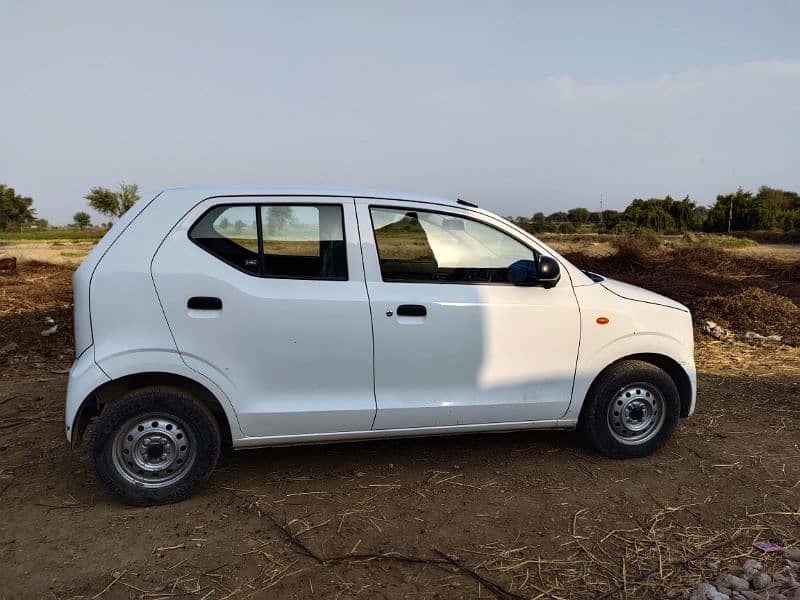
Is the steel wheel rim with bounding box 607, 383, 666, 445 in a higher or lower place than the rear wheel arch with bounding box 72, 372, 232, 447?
lower

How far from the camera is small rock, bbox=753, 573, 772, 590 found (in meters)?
2.81

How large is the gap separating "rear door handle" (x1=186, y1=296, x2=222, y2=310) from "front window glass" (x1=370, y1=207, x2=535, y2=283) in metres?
1.11

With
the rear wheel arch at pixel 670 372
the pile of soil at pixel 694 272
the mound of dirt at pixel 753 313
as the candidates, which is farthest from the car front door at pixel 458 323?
the pile of soil at pixel 694 272

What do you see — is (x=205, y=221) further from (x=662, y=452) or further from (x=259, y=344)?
(x=662, y=452)

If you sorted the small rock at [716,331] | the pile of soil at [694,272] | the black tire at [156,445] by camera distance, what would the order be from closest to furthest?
1. the black tire at [156,445]
2. the small rock at [716,331]
3. the pile of soil at [694,272]

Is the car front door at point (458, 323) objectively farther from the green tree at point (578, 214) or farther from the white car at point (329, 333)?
the green tree at point (578, 214)

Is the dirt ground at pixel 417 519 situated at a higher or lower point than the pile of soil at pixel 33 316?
lower

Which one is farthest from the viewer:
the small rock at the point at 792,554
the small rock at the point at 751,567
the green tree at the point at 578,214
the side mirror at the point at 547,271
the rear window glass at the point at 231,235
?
the green tree at the point at 578,214

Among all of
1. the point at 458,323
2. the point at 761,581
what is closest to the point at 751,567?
the point at 761,581

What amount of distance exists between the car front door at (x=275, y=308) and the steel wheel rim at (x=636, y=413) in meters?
1.79

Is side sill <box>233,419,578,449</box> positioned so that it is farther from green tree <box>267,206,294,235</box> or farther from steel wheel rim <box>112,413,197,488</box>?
green tree <box>267,206,294,235</box>

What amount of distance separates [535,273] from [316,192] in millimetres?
1529

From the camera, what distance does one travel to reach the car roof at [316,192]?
12.1 feet

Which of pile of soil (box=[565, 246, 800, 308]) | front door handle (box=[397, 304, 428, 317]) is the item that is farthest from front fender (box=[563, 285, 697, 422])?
pile of soil (box=[565, 246, 800, 308])
